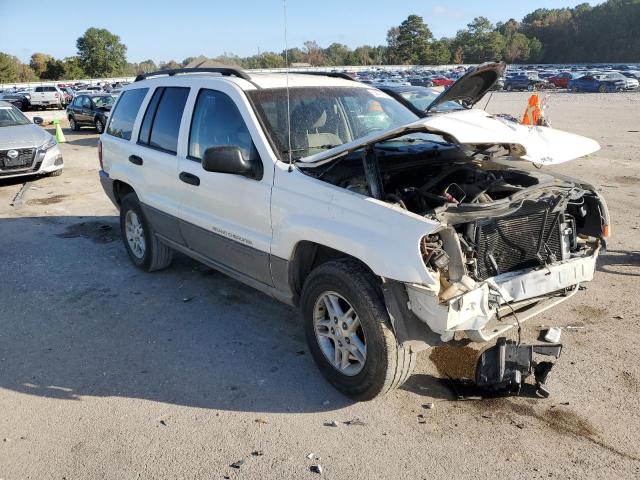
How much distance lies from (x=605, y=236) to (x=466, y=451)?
6.50 ft

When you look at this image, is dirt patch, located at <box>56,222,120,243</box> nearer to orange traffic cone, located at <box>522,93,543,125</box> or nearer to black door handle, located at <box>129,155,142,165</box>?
black door handle, located at <box>129,155,142,165</box>

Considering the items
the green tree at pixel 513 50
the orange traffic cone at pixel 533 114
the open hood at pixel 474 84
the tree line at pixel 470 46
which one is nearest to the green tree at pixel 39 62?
the tree line at pixel 470 46

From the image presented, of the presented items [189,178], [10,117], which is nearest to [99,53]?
[10,117]

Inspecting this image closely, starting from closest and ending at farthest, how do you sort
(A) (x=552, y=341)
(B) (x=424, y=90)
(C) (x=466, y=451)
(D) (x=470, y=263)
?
(C) (x=466, y=451) → (D) (x=470, y=263) → (A) (x=552, y=341) → (B) (x=424, y=90)

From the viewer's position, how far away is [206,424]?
10.6 feet

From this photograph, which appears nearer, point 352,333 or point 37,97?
point 352,333

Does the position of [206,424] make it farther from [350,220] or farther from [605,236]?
[605,236]

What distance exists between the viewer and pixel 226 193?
402 centimetres

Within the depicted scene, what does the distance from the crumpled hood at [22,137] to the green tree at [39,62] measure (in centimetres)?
8941

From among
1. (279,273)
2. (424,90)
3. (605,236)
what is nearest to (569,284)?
(605,236)

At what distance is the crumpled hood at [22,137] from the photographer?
10.4m

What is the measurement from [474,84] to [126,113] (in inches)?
143

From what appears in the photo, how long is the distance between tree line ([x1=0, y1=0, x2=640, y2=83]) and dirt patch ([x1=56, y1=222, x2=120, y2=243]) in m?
77.8

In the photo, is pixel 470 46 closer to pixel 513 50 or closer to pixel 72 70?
pixel 72 70
